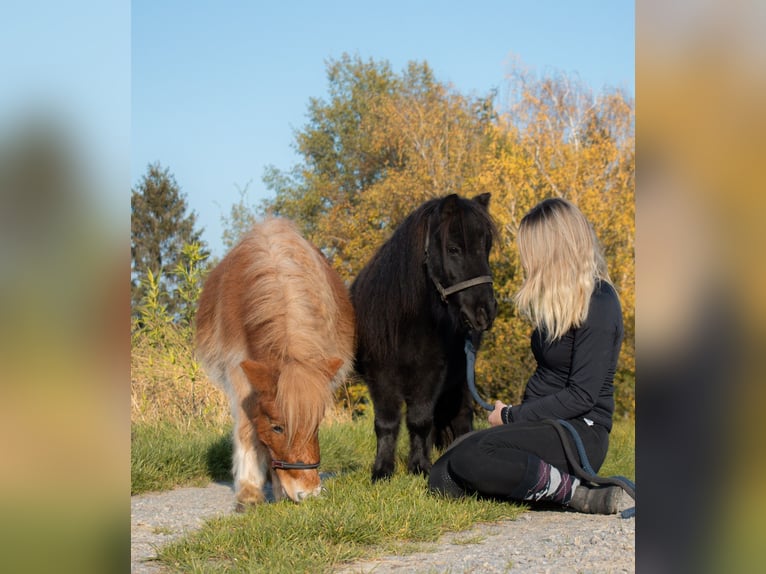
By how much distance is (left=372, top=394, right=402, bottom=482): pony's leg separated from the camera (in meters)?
5.31

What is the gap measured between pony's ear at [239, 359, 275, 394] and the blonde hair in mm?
1543

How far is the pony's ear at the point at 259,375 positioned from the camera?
428 cm

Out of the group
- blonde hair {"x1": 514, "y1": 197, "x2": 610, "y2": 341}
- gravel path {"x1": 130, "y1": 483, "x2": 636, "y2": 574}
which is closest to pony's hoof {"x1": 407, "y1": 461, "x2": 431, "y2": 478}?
gravel path {"x1": 130, "y1": 483, "x2": 636, "y2": 574}

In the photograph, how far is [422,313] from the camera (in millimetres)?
5273

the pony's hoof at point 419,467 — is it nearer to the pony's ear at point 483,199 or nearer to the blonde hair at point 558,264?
the blonde hair at point 558,264

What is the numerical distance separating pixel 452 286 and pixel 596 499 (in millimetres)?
1598

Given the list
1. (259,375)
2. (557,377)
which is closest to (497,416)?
(557,377)

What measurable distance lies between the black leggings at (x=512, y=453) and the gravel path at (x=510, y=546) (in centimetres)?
25

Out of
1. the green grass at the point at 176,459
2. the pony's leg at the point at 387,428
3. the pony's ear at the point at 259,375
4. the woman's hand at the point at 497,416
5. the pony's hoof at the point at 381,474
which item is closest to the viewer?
the pony's ear at the point at 259,375

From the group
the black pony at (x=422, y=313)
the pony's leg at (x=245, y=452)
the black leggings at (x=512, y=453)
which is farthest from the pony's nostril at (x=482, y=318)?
the pony's leg at (x=245, y=452)
